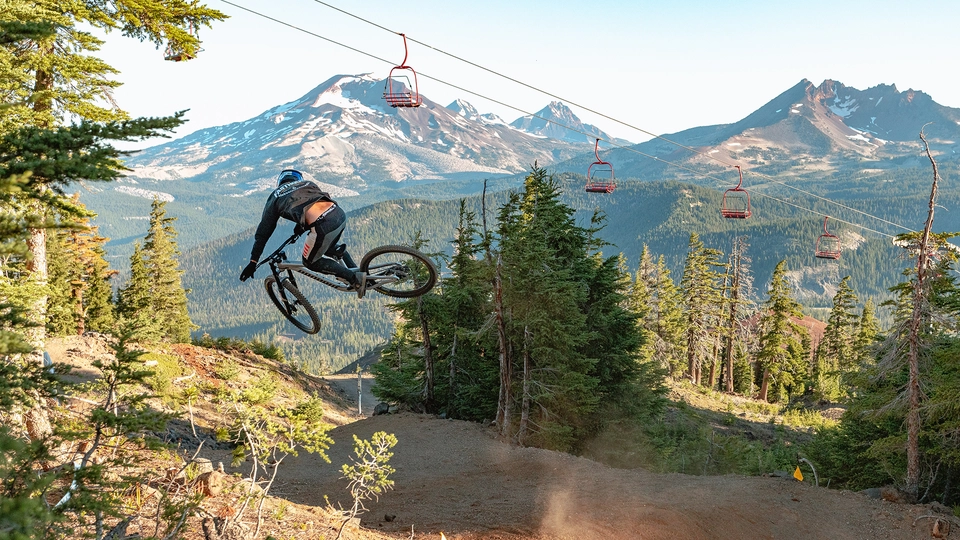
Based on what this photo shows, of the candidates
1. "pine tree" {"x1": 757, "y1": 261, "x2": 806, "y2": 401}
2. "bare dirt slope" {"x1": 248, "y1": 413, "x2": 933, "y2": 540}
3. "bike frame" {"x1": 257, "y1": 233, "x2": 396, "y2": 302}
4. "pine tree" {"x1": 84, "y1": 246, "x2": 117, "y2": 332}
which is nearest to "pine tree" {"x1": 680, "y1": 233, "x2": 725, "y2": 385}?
"pine tree" {"x1": 757, "y1": 261, "x2": 806, "y2": 401}

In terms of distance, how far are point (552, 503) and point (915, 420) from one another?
854 cm

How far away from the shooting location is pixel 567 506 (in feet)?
43.1

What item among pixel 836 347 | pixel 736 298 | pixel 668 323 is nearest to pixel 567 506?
pixel 736 298

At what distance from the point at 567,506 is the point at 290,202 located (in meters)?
8.73

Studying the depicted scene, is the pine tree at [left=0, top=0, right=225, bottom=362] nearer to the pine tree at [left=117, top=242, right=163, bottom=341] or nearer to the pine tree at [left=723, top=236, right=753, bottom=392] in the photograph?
the pine tree at [left=117, top=242, right=163, bottom=341]

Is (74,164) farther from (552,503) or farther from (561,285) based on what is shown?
(561,285)

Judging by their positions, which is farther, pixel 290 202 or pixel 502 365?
pixel 502 365

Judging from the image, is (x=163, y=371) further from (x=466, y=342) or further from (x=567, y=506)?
(x=567, y=506)

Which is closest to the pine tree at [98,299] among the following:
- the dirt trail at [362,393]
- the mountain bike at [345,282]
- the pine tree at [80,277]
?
the pine tree at [80,277]

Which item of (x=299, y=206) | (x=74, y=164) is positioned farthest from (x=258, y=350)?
(x=74, y=164)

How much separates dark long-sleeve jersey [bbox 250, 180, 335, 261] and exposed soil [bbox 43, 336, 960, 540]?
173 inches

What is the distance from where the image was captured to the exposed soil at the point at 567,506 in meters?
11.6

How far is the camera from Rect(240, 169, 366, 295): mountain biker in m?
8.41

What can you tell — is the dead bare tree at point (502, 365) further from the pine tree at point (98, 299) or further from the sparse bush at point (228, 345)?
the pine tree at point (98, 299)
